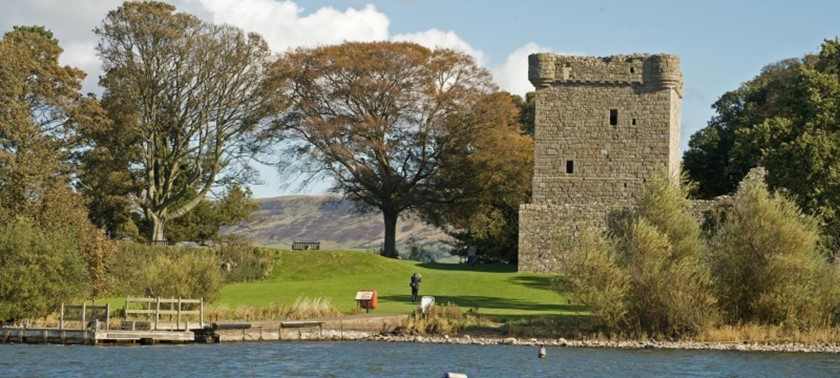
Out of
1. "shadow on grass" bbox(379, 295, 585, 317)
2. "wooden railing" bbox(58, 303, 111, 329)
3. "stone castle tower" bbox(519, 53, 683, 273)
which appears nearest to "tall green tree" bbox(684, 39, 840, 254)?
"stone castle tower" bbox(519, 53, 683, 273)

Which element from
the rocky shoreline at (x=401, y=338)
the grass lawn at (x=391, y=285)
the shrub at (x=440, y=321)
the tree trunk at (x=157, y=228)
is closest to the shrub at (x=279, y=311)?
the grass lawn at (x=391, y=285)

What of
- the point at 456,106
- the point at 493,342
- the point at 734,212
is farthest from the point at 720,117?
the point at 493,342

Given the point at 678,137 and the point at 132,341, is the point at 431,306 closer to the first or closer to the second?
the point at 132,341

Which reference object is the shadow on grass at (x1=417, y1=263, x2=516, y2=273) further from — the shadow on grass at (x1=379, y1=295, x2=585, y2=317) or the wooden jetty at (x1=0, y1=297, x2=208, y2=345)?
the wooden jetty at (x1=0, y1=297, x2=208, y2=345)

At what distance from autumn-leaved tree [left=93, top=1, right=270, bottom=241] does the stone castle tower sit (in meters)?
14.1

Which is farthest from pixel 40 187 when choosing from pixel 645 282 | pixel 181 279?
pixel 645 282

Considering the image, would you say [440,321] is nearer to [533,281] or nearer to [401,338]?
[401,338]

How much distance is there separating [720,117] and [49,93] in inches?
1422

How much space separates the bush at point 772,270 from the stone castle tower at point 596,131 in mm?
15748

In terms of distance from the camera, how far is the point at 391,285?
195ft

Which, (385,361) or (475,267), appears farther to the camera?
(475,267)

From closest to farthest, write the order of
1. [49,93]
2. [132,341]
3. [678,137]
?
[132,341] < [49,93] < [678,137]

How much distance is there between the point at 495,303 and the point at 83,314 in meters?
14.8

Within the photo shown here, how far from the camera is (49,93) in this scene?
61812mm
